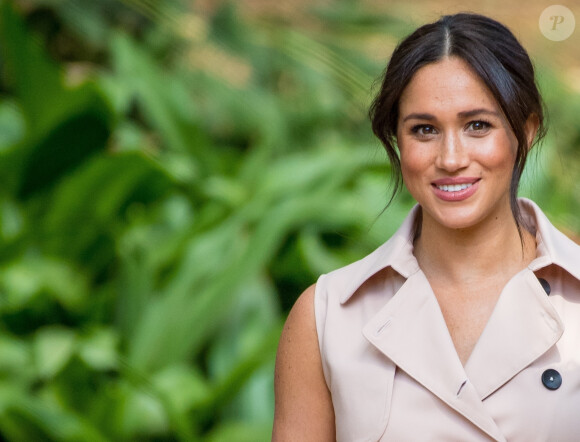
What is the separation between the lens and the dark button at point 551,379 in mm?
1029

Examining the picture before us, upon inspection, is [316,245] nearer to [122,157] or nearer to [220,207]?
[220,207]

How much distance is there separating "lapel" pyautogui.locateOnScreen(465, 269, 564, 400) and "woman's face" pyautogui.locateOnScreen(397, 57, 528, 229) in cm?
10

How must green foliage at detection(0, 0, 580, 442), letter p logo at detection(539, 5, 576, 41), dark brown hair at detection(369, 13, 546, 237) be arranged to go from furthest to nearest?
green foliage at detection(0, 0, 580, 442)
letter p logo at detection(539, 5, 576, 41)
dark brown hair at detection(369, 13, 546, 237)

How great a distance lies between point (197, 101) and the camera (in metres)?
3.61

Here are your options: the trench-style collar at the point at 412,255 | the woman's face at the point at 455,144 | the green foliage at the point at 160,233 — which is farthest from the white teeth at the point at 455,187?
the green foliage at the point at 160,233

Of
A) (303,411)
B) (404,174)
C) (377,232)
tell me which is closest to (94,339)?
(377,232)

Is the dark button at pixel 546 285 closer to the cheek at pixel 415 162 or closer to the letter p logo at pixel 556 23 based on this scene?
the cheek at pixel 415 162

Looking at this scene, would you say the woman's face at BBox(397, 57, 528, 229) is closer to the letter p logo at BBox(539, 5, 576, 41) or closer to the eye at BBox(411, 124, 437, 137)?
the eye at BBox(411, 124, 437, 137)

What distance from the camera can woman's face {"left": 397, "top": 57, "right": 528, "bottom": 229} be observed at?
1028mm

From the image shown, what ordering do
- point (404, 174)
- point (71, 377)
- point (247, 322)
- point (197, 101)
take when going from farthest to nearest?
point (197, 101) → point (247, 322) → point (71, 377) → point (404, 174)

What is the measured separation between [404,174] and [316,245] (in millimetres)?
1527

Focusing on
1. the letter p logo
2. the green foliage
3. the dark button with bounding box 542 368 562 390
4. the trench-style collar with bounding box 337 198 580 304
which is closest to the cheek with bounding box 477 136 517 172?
the trench-style collar with bounding box 337 198 580 304

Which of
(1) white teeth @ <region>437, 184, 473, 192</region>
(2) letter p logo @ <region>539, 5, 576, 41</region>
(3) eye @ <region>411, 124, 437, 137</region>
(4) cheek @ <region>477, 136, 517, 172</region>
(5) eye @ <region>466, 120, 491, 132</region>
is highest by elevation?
(2) letter p logo @ <region>539, 5, 576, 41</region>

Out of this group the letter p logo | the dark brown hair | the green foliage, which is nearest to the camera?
the dark brown hair
